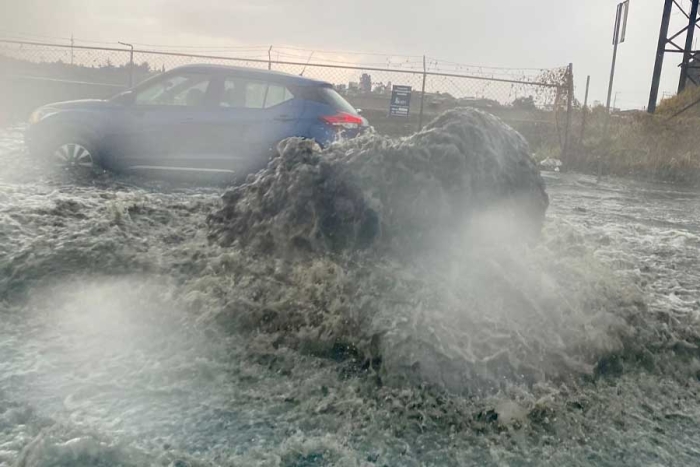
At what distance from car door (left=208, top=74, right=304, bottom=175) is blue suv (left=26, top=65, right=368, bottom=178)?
1cm

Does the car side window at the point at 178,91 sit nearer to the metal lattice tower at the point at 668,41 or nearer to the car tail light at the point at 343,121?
the car tail light at the point at 343,121

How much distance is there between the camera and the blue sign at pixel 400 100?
15.2 meters

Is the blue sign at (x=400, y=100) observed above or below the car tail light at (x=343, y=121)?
above

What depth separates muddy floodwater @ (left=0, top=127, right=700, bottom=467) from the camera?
7.34 ft

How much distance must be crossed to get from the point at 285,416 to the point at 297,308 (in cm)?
93

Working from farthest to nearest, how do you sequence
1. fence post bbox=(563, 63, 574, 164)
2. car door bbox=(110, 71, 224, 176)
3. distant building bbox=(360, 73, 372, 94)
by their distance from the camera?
distant building bbox=(360, 73, 372, 94) → fence post bbox=(563, 63, 574, 164) → car door bbox=(110, 71, 224, 176)

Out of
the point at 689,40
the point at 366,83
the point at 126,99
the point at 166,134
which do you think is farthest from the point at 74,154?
the point at 689,40

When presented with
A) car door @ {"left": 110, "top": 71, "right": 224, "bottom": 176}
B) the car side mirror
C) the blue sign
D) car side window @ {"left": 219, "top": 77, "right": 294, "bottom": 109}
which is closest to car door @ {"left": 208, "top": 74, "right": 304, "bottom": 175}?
car side window @ {"left": 219, "top": 77, "right": 294, "bottom": 109}

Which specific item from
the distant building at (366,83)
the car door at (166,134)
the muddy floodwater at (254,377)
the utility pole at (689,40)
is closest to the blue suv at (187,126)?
the car door at (166,134)

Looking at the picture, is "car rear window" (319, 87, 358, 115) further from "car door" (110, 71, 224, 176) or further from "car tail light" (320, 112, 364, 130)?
"car door" (110, 71, 224, 176)

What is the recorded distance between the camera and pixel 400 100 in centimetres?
1531

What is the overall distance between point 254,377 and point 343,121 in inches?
243

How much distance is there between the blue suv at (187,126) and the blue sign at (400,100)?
6.97 metres

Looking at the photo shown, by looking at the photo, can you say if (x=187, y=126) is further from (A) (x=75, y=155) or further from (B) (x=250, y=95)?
(A) (x=75, y=155)
